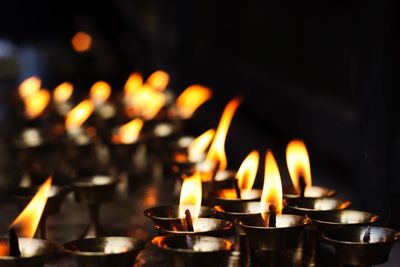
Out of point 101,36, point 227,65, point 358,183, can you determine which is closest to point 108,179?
point 358,183

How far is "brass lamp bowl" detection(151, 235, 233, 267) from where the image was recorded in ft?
6.65

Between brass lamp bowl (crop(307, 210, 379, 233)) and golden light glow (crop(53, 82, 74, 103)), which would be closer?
brass lamp bowl (crop(307, 210, 379, 233))

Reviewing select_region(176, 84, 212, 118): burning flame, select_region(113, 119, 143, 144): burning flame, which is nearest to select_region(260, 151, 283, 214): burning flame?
select_region(113, 119, 143, 144): burning flame

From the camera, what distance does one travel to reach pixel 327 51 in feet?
21.8

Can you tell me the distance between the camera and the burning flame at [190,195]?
2496 millimetres

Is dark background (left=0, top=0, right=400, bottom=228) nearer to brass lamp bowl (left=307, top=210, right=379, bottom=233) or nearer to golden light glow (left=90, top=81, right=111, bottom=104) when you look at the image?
brass lamp bowl (left=307, top=210, right=379, bottom=233)

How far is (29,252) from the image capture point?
2178mm

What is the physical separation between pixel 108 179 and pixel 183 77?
8.02 m

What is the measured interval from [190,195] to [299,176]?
0.36 metres

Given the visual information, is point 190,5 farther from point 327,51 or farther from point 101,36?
point 101,36

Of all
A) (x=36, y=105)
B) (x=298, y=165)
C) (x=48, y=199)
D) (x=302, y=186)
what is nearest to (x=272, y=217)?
(x=302, y=186)

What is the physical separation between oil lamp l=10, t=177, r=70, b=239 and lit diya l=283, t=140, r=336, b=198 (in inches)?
29.5

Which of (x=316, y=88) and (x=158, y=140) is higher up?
(x=316, y=88)

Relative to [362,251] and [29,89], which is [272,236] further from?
[29,89]
